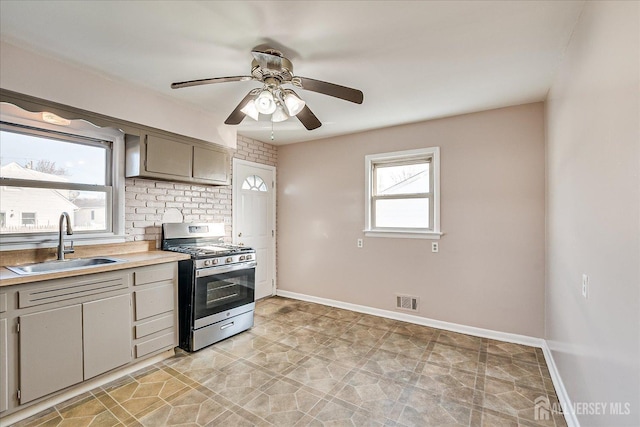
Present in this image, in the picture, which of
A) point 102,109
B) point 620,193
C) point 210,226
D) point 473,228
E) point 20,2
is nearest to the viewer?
point 620,193

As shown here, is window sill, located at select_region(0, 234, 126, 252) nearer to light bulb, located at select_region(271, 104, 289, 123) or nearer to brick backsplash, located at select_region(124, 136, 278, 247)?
brick backsplash, located at select_region(124, 136, 278, 247)

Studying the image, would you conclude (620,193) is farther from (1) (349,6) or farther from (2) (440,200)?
(2) (440,200)

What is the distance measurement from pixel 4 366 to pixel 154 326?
0.93m

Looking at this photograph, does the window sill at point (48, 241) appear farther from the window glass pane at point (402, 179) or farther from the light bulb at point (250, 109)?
the window glass pane at point (402, 179)

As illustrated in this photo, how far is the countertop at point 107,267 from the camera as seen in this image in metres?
1.85

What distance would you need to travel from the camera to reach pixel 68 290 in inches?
81.9

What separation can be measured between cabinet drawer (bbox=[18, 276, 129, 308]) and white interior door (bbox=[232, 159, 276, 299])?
6.17 feet

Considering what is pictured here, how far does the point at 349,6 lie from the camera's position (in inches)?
65.8

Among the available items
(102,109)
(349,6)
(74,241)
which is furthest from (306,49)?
(74,241)

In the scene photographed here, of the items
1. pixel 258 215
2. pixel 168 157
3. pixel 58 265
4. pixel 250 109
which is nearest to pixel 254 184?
pixel 258 215

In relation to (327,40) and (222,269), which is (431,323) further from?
(327,40)

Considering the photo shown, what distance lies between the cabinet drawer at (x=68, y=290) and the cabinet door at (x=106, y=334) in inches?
3.6

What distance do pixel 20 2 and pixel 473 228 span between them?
4.05 metres

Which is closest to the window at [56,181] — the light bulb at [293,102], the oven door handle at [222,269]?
the oven door handle at [222,269]
